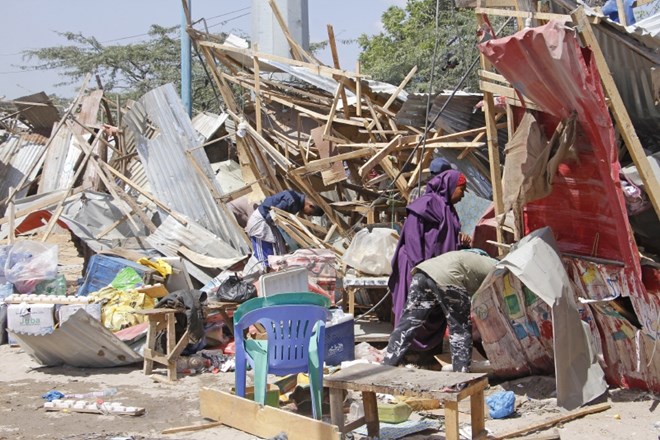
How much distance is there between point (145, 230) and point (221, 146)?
315 cm

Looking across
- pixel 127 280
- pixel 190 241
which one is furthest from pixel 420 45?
pixel 127 280

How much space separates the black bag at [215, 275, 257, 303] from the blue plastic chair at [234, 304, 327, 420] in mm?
2534

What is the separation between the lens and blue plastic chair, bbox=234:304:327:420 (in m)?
5.75

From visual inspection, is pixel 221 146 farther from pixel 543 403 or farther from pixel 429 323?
pixel 543 403

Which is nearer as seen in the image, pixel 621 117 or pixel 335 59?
pixel 621 117

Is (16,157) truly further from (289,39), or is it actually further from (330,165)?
(330,165)

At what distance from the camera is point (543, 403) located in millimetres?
6199

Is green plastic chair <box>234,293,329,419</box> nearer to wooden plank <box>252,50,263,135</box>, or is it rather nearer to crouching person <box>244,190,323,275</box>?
crouching person <box>244,190,323,275</box>

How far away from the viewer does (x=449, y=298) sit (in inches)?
263

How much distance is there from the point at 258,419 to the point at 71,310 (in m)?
3.19

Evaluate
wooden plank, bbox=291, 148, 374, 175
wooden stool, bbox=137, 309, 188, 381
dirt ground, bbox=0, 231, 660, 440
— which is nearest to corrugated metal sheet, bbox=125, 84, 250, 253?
wooden plank, bbox=291, 148, 374, 175

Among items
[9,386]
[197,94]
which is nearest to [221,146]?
[9,386]

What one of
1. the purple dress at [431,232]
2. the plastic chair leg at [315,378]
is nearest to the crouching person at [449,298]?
the purple dress at [431,232]

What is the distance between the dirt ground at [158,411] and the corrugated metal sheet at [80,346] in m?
0.11
